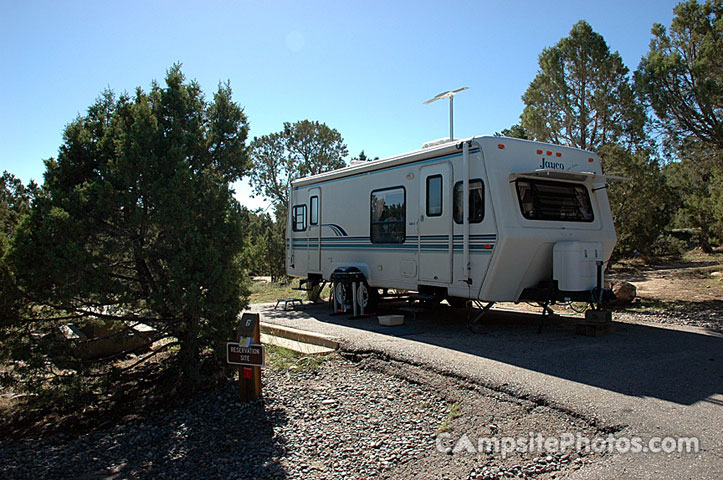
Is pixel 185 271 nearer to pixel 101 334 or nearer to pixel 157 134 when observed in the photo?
pixel 157 134

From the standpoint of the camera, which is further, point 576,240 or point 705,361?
point 576,240

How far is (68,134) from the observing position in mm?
5480

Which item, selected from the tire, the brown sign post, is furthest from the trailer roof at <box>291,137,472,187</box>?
the brown sign post

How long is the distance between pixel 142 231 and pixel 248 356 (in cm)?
167

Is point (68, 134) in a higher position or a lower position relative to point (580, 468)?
higher

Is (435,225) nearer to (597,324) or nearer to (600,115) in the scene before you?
(597,324)

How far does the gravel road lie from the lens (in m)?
3.76

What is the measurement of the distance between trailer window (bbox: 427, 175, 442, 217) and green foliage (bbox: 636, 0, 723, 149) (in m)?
6.11

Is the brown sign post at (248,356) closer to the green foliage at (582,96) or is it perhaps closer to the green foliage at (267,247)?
the green foliage at (267,247)

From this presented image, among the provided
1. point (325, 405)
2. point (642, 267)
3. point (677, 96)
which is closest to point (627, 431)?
point (325, 405)

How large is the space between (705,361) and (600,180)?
3.32 metres

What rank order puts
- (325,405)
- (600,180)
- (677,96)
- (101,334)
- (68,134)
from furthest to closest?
(677,96), (600,180), (101,334), (68,134), (325,405)

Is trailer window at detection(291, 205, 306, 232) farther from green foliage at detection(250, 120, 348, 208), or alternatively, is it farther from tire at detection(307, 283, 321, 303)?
green foliage at detection(250, 120, 348, 208)

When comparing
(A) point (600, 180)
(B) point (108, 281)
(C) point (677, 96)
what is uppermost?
(C) point (677, 96)
